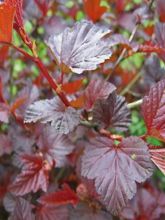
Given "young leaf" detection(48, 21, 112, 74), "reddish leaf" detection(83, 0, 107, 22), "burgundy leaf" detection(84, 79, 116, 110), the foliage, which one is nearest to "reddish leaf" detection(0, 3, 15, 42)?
the foliage

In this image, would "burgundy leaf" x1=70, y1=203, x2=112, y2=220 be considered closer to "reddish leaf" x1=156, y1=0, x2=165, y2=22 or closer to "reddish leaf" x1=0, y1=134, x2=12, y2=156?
"reddish leaf" x1=0, y1=134, x2=12, y2=156

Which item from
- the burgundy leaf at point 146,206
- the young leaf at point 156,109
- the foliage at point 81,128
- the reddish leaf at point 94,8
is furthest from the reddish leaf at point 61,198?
the reddish leaf at point 94,8

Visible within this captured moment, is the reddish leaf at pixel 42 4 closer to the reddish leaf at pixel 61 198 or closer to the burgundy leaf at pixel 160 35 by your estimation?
the burgundy leaf at pixel 160 35

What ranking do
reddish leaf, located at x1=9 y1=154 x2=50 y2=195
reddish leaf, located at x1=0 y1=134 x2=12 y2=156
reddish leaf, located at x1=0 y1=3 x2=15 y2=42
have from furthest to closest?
reddish leaf, located at x1=0 y1=134 x2=12 y2=156
reddish leaf, located at x1=9 y1=154 x2=50 y2=195
reddish leaf, located at x1=0 y1=3 x2=15 y2=42

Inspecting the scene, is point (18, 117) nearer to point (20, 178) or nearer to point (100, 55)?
point (20, 178)

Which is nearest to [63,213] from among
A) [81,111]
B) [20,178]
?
[20,178]
